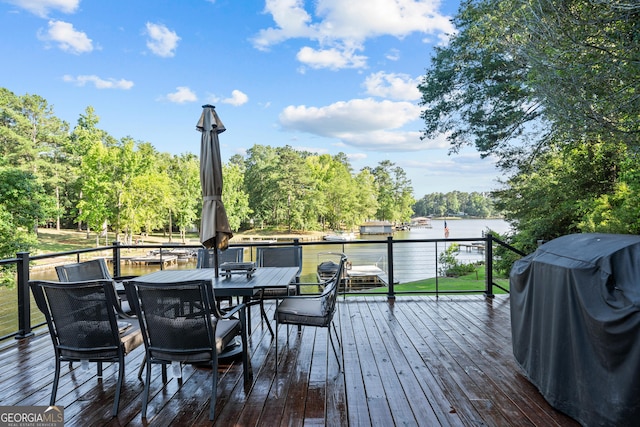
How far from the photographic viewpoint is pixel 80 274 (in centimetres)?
333

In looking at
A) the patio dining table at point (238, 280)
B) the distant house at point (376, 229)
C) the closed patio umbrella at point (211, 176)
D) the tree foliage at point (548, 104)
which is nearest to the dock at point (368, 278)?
the tree foliage at point (548, 104)

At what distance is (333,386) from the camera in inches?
102

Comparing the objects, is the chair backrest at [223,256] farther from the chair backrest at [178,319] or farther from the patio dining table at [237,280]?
the chair backrest at [178,319]

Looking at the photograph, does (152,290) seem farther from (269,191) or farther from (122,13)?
(269,191)

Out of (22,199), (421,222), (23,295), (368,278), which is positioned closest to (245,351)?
(23,295)

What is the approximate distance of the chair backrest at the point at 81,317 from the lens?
2219 mm

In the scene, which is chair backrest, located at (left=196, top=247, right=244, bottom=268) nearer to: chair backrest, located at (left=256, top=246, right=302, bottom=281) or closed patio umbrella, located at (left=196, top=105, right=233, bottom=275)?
chair backrest, located at (left=256, top=246, right=302, bottom=281)

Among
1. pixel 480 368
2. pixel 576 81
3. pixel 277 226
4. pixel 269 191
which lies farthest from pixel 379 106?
pixel 480 368

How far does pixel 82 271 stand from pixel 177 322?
5.73 ft

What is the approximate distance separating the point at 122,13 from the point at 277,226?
23019 mm

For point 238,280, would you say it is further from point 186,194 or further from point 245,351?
point 186,194

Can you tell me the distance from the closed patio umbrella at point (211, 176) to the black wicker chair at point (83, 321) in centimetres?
98

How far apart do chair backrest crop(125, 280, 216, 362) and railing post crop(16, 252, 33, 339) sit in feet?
7.67

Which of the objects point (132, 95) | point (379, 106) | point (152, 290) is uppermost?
point (132, 95)
